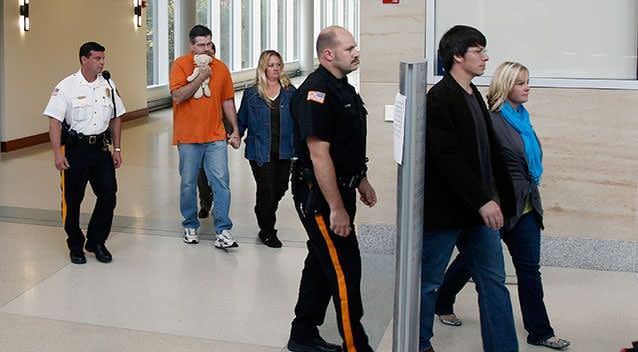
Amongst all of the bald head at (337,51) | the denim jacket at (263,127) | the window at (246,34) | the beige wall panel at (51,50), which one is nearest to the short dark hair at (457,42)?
the bald head at (337,51)

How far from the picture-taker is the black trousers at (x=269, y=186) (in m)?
7.20

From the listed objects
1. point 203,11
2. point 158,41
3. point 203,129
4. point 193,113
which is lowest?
point 203,129

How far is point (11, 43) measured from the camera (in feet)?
39.0

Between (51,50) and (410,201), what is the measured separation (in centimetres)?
1108

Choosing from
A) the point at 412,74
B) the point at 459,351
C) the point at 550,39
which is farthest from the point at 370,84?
the point at 412,74

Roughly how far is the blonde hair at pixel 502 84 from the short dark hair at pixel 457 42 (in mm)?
602

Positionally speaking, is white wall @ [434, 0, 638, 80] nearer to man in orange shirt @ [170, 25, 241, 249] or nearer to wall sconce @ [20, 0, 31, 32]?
man in orange shirt @ [170, 25, 241, 249]

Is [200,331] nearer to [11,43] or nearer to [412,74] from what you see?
[412,74]

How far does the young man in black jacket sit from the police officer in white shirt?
291 cm

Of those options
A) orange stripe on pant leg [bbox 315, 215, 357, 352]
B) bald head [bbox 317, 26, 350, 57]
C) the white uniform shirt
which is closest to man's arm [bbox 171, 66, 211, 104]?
the white uniform shirt

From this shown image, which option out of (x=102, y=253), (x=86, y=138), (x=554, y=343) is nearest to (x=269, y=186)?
(x=102, y=253)

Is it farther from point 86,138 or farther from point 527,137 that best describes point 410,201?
point 86,138

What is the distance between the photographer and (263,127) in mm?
7145

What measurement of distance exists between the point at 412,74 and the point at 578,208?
4.25 meters
